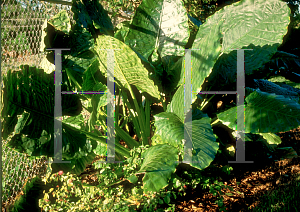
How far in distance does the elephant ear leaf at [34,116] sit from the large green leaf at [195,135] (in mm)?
636

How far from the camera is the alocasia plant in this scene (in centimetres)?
133

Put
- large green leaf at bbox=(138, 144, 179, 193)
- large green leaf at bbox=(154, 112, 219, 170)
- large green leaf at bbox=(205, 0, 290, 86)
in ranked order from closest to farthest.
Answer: large green leaf at bbox=(138, 144, 179, 193) < large green leaf at bbox=(154, 112, 219, 170) < large green leaf at bbox=(205, 0, 290, 86)

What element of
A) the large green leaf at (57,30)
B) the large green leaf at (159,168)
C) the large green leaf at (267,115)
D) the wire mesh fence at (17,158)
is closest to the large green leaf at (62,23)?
the large green leaf at (57,30)

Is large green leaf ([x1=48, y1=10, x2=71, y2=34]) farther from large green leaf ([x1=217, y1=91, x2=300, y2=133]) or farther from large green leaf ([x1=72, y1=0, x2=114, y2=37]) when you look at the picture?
A: large green leaf ([x1=217, y1=91, x2=300, y2=133])

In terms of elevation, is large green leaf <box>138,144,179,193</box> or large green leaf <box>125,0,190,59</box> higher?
large green leaf <box>125,0,190,59</box>

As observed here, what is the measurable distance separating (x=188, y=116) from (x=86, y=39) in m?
1.01

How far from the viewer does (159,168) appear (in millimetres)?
1218

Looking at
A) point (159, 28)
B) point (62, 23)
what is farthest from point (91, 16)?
point (159, 28)

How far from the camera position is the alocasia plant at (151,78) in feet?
4.35

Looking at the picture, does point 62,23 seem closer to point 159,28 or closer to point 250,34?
point 159,28

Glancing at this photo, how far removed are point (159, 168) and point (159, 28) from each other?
4.08 ft

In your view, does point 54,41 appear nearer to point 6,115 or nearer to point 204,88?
point 6,115

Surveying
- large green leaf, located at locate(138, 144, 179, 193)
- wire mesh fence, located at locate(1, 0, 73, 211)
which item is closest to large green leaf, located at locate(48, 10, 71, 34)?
wire mesh fence, located at locate(1, 0, 73, 211)

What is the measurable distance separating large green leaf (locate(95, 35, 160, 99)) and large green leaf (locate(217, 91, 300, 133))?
1.86 ft
